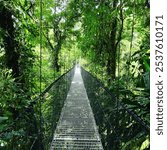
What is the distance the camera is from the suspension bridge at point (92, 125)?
7.31 feet

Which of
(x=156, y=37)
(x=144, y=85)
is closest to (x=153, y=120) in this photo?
(x=156, y=37)

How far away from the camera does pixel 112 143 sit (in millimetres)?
2654

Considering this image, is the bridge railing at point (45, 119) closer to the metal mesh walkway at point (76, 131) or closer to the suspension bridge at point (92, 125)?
the suspension bridge at point (92, 125)

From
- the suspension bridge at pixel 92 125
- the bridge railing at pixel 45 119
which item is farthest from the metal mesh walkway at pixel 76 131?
the bridge railing at pixel 45 119

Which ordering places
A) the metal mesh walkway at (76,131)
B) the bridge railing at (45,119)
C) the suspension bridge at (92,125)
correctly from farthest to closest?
the metal mesh walkway at (76,131), the bridge railing at (45,119), the suspension bridge at (92,125)

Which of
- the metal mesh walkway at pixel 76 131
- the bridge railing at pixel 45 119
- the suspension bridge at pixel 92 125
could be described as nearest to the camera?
the suspension bridge at pixel 92 125

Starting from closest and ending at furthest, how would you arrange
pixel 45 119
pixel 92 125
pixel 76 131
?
1. pixel 45 119
2. pixel 76 131
3. pixel 92 125

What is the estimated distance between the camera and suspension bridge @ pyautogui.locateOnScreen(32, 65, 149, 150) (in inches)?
87.7

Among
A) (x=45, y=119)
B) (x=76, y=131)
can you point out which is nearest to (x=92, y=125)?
(x=76, y=131)

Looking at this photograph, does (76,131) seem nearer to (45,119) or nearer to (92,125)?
(92,125)

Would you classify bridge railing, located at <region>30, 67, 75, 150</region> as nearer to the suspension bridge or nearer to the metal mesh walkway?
the suspension bridge

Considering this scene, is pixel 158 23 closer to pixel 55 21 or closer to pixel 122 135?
pixel 122 135

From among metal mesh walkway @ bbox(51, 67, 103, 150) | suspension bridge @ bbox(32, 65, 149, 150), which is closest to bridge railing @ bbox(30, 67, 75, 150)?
suspension bridge @ bbox(32, 65, 149, 150)

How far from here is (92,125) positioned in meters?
4.56
